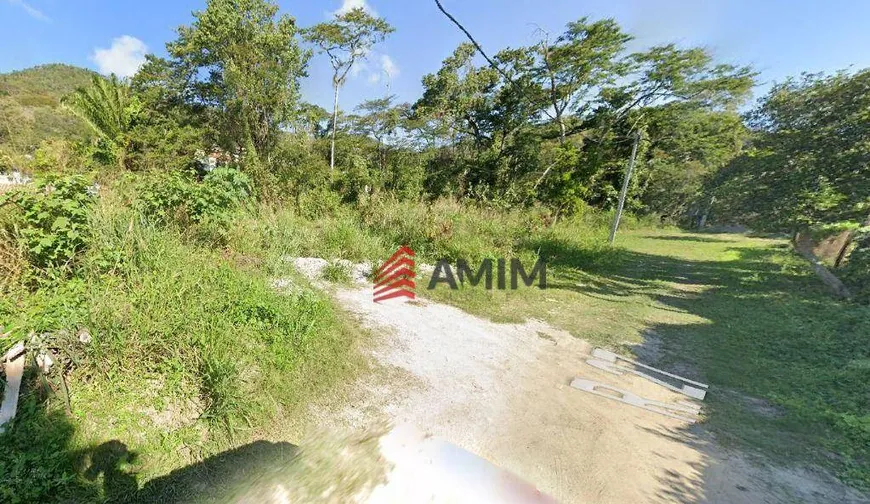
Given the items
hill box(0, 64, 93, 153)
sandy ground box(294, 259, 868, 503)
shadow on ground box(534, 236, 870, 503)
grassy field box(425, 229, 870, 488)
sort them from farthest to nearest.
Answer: hill box(0, 64, 93, 153), grassy field box(425, 229, 870, 488), shadow on ground box(534, 236, 870, 503), sandy ground box(294, 259, 868, 503)

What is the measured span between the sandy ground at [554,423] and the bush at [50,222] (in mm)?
2731

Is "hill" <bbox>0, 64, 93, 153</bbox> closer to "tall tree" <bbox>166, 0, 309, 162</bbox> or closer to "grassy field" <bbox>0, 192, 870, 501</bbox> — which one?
"grassy field" <bbox>0, 192, 870, 501</bbox>

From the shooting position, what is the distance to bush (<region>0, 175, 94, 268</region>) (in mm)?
2770

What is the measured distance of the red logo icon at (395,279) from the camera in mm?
5387

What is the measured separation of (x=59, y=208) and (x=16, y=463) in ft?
7.45

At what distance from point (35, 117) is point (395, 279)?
35.5 ft

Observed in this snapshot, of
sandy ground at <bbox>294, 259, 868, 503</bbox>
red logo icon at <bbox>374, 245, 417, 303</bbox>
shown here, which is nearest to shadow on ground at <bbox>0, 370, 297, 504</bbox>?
sandy ground at <bbox>294, 259, 868, 503</bbox>

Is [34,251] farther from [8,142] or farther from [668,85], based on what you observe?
[668,85]

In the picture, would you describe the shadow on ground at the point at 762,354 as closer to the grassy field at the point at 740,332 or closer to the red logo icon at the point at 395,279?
the grassy field at the point at 740,332

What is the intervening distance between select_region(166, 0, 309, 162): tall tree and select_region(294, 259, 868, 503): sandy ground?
422 inches

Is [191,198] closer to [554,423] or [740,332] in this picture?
[554,423]

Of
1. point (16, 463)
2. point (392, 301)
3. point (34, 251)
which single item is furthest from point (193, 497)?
point (392, 301)

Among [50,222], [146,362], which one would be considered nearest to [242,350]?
[146,362]

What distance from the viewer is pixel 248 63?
11.7 meters
